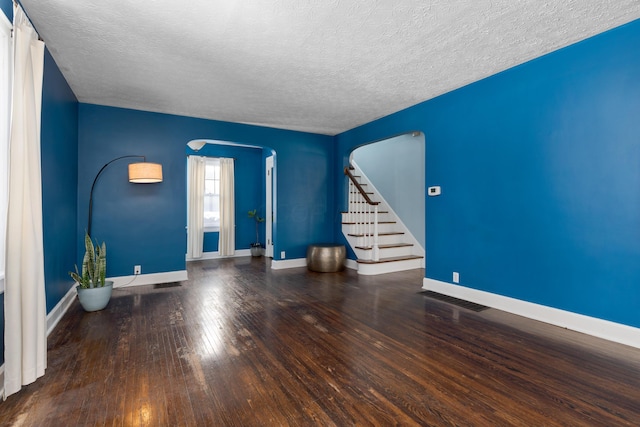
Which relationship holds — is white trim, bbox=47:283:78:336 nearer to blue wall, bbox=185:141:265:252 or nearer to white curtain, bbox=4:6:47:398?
white curtain, bbox=4:6:47:398

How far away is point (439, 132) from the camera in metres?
4.24

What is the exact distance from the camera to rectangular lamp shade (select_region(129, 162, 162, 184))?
4.27 metres

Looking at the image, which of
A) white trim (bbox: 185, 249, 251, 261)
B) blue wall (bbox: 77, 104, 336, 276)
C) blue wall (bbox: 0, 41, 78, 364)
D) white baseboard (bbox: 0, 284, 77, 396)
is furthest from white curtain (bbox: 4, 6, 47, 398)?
white trim (bbox: 185, 249, 251, 261)

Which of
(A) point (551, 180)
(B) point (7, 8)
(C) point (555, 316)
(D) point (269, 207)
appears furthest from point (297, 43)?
(D) point (269, 207)

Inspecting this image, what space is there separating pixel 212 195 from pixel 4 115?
5424mm

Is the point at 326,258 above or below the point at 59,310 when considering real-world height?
above

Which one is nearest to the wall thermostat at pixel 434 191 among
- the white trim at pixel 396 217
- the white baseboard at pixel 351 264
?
the white trim at pixel 396 217

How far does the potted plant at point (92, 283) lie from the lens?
3.45 meters

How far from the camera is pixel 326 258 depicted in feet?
18.4

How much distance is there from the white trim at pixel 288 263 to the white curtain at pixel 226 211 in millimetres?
1855

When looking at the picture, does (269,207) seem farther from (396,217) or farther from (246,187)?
(396,217)

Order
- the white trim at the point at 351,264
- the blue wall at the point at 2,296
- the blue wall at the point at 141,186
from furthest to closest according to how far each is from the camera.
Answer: the white trim at the point at 351,264 → the blue wall at the point at 141,186 → the blue wall at the point at 2,296

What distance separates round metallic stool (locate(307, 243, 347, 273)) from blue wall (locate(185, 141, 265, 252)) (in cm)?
264

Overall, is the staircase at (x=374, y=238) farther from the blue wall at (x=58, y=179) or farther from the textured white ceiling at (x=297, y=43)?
the blue wall at (x=58, y=179)
